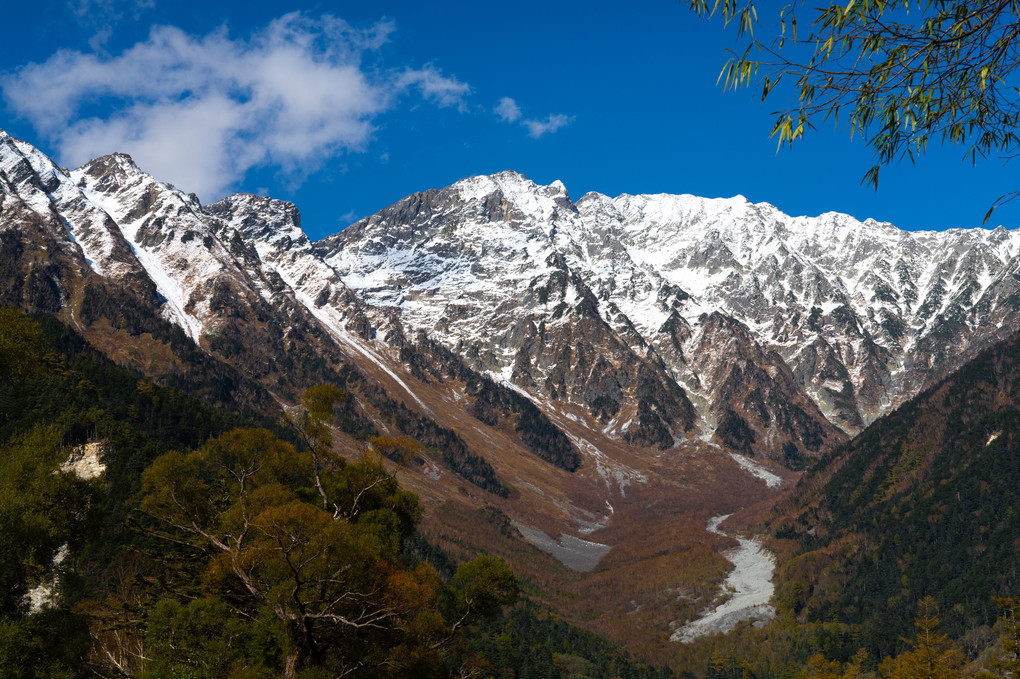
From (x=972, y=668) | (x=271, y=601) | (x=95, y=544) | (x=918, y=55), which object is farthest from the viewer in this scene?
(x=972, y=668)

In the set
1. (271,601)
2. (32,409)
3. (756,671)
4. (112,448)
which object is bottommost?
(756,671)

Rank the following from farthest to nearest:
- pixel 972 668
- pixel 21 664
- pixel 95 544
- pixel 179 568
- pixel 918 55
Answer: pixel 972 668 → pixel 95 544 → pixel 179 568 → pixel 21 664 → pixel 918 55

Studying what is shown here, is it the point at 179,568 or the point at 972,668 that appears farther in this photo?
the point at 972,668

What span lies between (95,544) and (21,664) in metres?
8.49

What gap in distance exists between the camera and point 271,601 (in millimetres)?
27484

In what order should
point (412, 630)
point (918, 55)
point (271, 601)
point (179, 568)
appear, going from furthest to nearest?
point (179, 568) < point (412, 630) < point (271, 601) < point (918, 55)

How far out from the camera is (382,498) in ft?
134

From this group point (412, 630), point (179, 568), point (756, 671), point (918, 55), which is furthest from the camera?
point (756, 671)

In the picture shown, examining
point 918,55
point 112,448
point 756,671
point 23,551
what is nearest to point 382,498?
point 23,551

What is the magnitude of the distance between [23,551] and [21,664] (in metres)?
4.50

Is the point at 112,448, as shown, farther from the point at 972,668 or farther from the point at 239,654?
the point at 972,668

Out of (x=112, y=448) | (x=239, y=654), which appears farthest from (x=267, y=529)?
(x=112, y=448)

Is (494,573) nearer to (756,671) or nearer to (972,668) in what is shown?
(972,668)

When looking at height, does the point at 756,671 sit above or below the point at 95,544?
below
